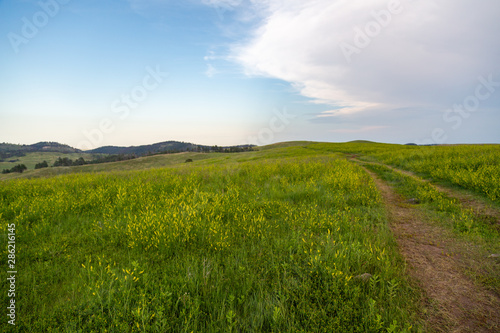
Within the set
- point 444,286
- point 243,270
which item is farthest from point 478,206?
point 243,270

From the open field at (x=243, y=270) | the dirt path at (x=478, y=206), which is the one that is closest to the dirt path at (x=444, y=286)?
the open field at (x=243, y=270)

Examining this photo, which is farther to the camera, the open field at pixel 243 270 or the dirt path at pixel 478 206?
the dirt path at pixel 478 206

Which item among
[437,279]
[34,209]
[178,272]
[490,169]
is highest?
[490,169]

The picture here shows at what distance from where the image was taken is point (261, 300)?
9.13 ft

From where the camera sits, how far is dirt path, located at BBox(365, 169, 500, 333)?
2.61 metres

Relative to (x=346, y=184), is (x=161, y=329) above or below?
below

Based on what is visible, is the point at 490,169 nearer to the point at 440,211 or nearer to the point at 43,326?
the point at 440,211

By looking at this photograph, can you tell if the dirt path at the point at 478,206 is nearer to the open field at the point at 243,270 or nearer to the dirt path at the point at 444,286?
the open field at the point at 243,270

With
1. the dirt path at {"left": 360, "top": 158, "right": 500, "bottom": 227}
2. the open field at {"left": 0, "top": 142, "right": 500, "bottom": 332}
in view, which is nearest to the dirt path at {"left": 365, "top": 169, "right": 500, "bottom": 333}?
the open field at {"left": 0, "top": 142, "right": 500, "bottom": 332}

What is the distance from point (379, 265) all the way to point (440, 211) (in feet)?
16.9

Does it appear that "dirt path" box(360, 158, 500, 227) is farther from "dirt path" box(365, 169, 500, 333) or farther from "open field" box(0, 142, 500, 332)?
"dirt path" box(365, 169, 500, 333)

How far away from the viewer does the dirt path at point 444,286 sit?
2613mm

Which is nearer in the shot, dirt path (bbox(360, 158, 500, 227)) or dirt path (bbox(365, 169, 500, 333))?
dirt path (bbox(365, 169, 500, 333))

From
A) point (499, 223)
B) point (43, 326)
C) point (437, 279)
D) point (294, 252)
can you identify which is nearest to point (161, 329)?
point (43, 326)
